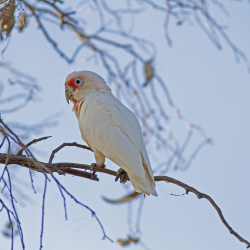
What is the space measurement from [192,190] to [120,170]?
0.58 m

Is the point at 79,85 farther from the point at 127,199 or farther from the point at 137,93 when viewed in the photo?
the point at 127,199

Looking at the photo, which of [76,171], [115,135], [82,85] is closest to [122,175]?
[115,135]

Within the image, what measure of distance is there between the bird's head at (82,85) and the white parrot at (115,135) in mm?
47

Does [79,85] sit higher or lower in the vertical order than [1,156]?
higher

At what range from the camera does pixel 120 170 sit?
100.0 inches

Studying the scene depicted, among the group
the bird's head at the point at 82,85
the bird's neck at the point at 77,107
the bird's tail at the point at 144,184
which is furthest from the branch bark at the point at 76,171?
the bird's head at the point at 82,85

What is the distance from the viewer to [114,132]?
261cm

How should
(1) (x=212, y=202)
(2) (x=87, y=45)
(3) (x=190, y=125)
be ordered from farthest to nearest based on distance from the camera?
(2) (x=87, y=45), (3) (x=190, y=125), (1) (x=212, y=202)

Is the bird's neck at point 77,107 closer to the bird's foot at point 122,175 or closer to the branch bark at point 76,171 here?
the bird's foot at point 122,175

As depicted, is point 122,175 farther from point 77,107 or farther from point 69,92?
point 69,92

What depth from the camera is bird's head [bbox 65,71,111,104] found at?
308 centimetres

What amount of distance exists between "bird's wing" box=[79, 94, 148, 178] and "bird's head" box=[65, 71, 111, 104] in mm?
227

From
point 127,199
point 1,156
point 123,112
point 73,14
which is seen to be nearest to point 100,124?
point 123,112

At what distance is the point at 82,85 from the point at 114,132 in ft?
2.01
